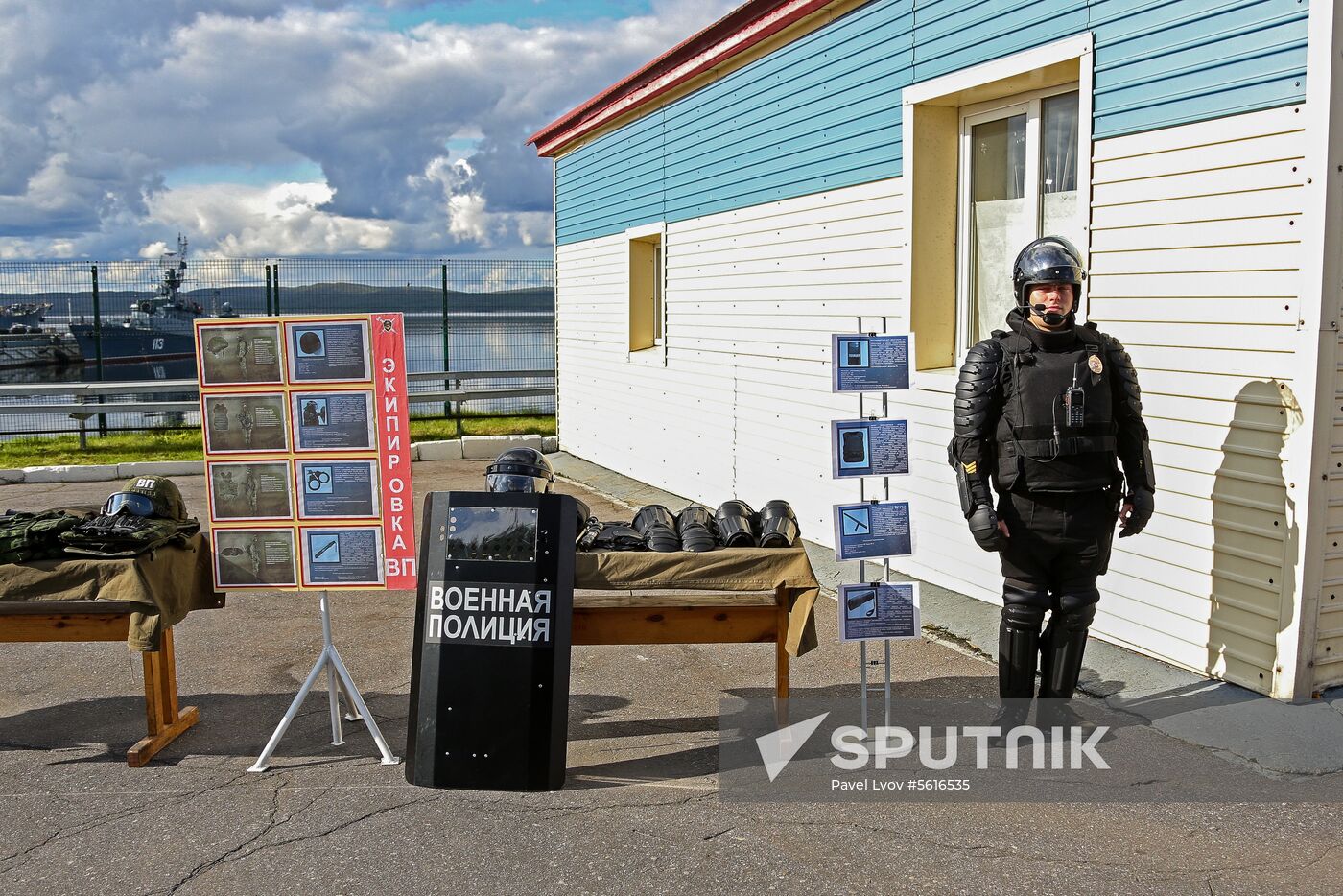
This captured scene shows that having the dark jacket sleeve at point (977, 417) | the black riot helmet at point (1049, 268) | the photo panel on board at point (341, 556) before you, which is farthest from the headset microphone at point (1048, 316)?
the photo panel on board at point (341, 556)

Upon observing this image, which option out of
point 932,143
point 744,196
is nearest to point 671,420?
point 744,196

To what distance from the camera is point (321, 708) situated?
19.3 ft

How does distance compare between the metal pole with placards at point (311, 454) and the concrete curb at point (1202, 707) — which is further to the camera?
the metal pole with placards at point (311, 454)

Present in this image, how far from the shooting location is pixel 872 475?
5184 millimetres

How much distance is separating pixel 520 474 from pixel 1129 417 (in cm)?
280

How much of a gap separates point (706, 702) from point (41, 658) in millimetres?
3936

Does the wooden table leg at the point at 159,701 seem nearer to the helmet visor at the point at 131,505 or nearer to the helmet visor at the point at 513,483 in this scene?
the helmet visor at the point at 131,505

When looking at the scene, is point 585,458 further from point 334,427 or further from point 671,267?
point 334,427

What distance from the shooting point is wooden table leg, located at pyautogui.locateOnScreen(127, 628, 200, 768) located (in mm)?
5191

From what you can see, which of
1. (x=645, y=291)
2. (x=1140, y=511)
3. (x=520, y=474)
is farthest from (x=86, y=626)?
(x=645, y=291)

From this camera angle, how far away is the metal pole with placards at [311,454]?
17.1ft

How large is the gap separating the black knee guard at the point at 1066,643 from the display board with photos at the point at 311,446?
2.90 meters

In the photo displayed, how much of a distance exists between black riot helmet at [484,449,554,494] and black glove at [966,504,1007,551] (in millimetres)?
1962

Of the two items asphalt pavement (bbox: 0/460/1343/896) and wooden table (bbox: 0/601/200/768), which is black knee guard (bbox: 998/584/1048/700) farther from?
wooden table (bbox: 0/601/200/768)
